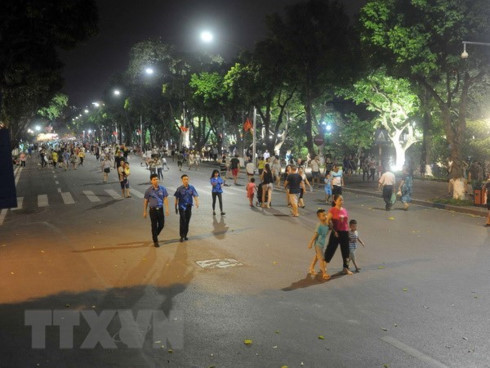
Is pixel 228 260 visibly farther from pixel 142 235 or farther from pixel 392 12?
pixel 392 12

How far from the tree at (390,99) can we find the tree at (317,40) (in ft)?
10.7

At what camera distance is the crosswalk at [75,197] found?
2070 cm

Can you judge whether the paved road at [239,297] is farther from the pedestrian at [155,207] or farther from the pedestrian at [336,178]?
the pedestrian at [336,178]

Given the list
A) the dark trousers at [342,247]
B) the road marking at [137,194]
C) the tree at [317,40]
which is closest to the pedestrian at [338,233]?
the dark trousers at [342,247]

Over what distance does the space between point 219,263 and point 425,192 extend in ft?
56.5

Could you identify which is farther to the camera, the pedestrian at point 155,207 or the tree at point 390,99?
the tree at point 390,99

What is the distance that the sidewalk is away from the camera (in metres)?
18.5

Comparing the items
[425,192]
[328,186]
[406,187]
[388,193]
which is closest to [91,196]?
[328,186]

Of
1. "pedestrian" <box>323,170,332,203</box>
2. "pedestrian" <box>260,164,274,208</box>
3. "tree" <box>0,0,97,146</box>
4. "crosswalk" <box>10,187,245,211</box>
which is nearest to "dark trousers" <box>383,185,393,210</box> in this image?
"pedestrian" <box>323,170,332,203</box>

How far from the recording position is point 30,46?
19.8m

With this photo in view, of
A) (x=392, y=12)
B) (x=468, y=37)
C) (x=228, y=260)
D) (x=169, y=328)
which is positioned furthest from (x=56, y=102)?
(x=169, y=328)

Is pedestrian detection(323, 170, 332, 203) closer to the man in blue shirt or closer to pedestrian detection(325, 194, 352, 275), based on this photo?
the man in blue shirt

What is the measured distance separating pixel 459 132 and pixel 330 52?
1334 cm

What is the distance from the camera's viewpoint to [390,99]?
1524 inches
